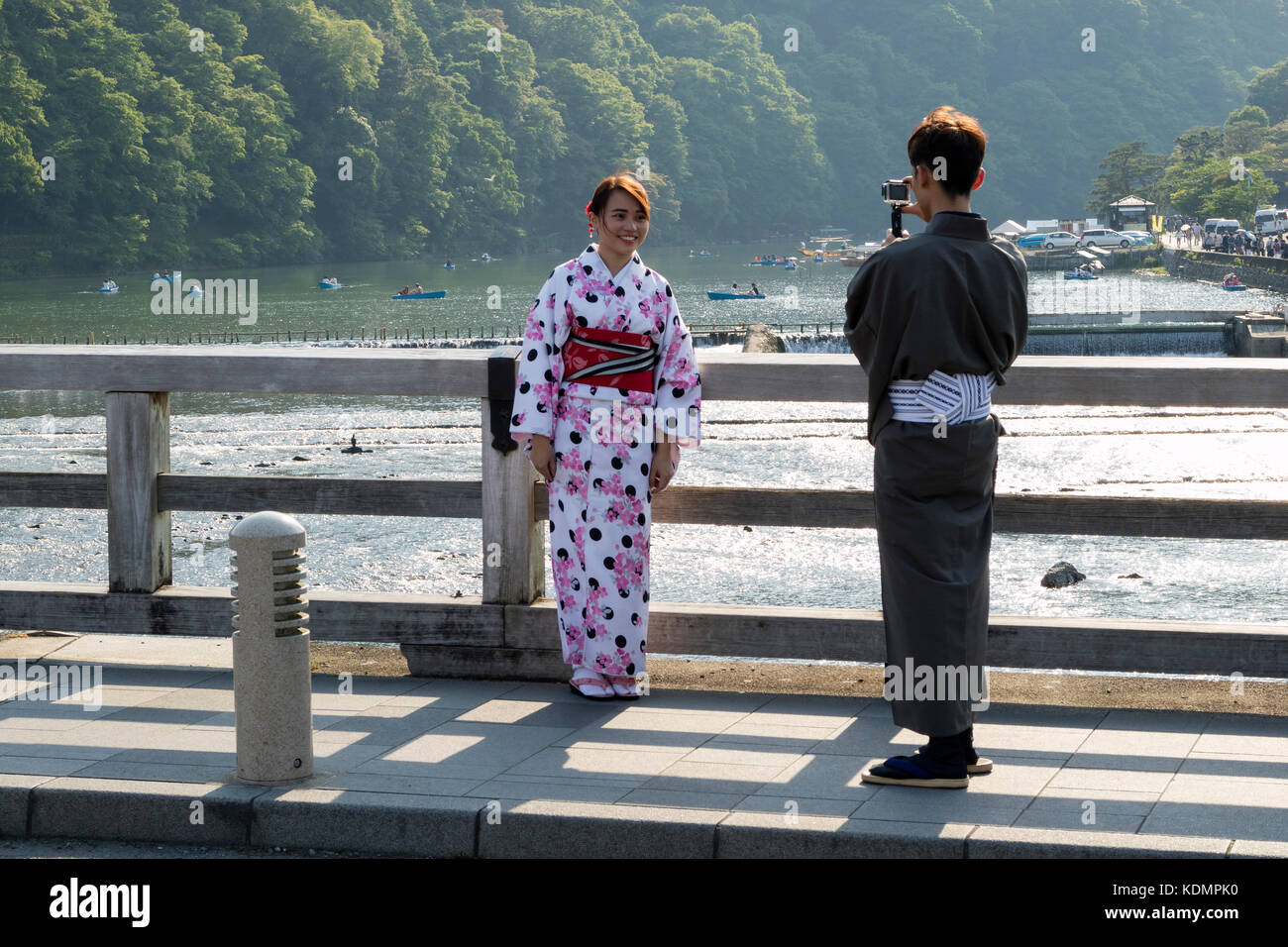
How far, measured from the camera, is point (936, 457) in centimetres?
376

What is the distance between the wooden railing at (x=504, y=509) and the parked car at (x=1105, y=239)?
96.8 meters

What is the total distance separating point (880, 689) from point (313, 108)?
8223 cm

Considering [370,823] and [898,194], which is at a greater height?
[898,194]

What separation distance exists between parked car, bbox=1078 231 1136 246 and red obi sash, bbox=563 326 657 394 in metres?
97.0

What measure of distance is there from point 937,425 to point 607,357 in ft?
4.08

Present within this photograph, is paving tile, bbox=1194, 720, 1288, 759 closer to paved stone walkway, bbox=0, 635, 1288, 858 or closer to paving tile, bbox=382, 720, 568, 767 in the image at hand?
paved stone walkway, bbox=0, 635, 1288, 858

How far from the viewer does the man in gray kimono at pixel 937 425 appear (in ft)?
12.3

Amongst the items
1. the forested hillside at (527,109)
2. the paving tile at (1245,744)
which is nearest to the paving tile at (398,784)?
the paving tile at (1245,744)

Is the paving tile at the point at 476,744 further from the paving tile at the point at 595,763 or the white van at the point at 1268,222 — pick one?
the white van at the point at 1268,222

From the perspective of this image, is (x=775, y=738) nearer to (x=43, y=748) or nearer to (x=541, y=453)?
(x=541, y=453)

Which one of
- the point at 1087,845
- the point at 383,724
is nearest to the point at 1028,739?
the point at 1087,845

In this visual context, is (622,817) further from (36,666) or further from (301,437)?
(301,437)

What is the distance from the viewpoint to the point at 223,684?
4953 mm

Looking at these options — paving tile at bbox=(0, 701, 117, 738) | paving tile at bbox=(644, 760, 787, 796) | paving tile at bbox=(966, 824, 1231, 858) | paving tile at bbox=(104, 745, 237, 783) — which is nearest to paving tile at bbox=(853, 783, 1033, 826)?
paving tile at bbox=(966, 824, 1231, 858)
